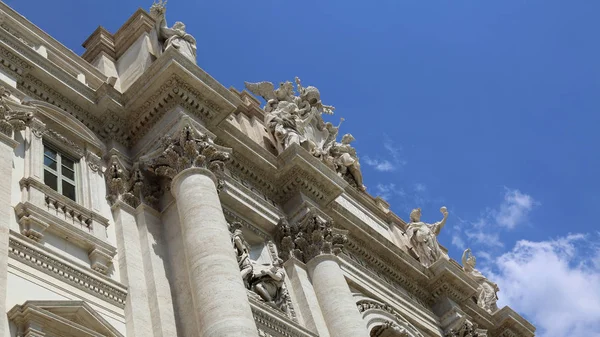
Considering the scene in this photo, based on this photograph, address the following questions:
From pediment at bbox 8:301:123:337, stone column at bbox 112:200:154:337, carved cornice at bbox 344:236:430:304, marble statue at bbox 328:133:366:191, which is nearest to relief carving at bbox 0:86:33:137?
stone column at bbox 112:200:154:337

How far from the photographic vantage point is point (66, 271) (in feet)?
43.9

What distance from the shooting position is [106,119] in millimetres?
17422

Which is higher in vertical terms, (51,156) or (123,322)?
(51,156)

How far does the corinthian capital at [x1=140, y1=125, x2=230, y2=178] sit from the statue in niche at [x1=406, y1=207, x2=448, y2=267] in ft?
33.3

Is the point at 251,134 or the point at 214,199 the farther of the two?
the point at 251,134

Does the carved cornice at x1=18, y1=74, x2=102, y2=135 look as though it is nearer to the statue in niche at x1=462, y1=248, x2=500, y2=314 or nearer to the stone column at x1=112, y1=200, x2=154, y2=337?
the stone column at x1=112, y1=200, x2=154, y2=337

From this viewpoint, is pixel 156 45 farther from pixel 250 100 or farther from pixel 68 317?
pixel 68 317

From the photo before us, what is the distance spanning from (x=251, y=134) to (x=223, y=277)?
27.4 ft

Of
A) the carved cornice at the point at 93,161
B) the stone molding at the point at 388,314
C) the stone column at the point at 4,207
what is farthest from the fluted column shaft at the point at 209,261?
the stone molding at the point at 388,314

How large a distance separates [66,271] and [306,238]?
7.17 metres

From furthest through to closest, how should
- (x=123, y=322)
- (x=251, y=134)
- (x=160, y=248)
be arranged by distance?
1. (x=251, y=134)
2. (x=160, y=248)
3. (x=123, y=322)

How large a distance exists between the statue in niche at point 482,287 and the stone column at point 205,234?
1389 cm

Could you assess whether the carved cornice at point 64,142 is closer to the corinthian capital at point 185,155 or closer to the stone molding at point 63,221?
the corinthian capital at point 185,155

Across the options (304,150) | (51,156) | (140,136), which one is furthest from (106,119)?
(304,150)
